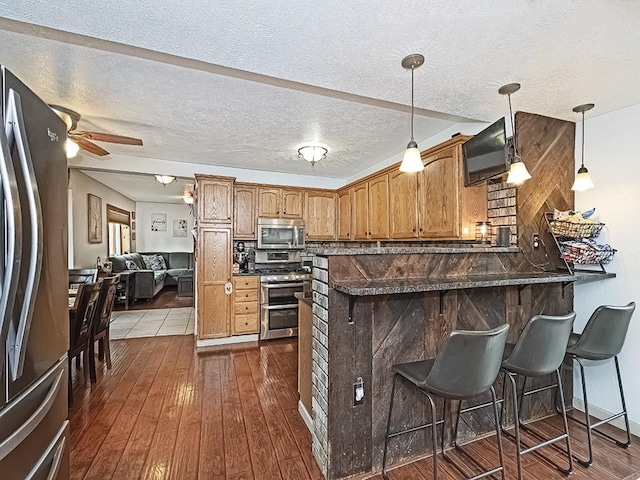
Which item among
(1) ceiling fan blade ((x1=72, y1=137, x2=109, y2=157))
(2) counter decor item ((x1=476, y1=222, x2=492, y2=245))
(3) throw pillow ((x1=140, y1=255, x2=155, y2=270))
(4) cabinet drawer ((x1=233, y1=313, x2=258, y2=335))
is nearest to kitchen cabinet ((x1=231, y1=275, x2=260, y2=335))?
(4) cabinet drawer ((x1=233, y1=313, x2=258, y2=335))

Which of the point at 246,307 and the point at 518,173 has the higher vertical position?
the point at 518,173

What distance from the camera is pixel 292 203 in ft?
15.9

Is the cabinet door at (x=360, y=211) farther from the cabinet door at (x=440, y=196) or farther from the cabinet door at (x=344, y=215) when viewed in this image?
the cabinet door at (x=440, y=196)

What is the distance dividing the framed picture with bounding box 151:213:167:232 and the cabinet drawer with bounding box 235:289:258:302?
20.5ft

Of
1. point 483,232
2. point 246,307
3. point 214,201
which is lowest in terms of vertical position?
point 246,307

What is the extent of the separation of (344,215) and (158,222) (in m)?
6.81

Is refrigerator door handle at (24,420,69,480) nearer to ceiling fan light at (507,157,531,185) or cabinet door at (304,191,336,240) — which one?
ceiling fan light at (507,157,531,185)

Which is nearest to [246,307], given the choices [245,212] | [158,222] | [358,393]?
[245,212]

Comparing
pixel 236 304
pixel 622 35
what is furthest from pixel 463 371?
pixel 236 304

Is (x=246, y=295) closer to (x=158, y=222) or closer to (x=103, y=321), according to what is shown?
(x=103, y=321)

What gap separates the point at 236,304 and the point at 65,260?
9.78 ft

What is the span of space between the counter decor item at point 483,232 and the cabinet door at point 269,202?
293 cm

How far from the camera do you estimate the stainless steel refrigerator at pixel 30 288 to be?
91 cm

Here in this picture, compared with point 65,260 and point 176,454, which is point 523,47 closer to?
point 65,260
